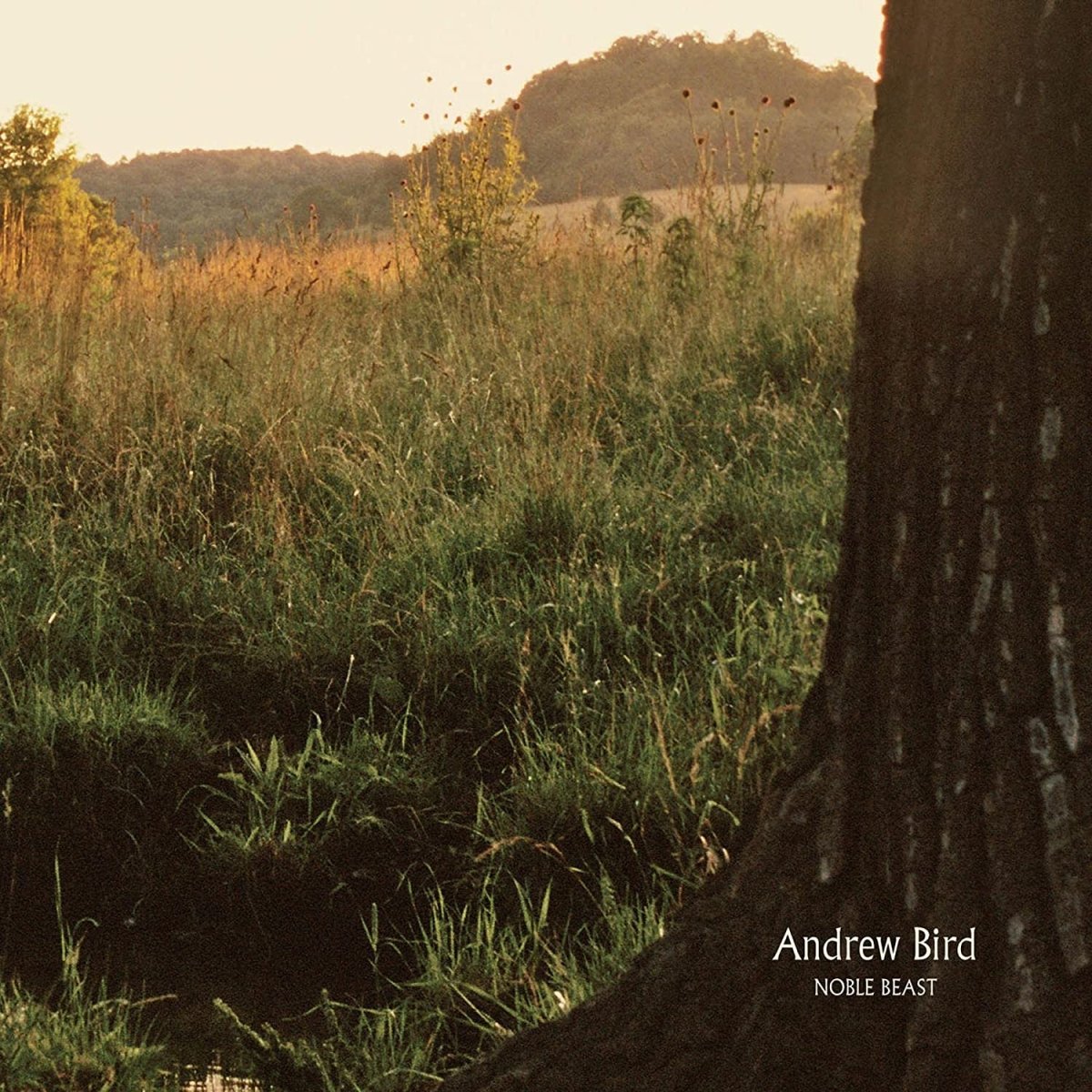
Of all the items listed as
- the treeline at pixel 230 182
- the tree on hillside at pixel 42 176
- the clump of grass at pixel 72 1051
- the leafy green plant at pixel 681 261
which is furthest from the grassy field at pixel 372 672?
the treeline at pixel 230 182

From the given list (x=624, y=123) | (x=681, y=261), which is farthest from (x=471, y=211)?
(x=624, y=123)

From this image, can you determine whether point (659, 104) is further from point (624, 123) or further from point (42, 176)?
point (42, 176)

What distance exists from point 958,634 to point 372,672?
190 centimetres

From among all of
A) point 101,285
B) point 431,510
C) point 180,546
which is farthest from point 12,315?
point 431,510

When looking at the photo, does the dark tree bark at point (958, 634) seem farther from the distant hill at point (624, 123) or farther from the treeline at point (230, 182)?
the treeline at point (230, 182)

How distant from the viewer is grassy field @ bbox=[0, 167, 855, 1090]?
2.17m

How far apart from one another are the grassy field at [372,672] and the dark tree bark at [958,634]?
22.8 inches

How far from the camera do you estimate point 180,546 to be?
360 centimetres

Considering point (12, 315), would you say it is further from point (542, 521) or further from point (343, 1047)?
point (343, 1047)

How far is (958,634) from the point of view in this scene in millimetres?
1351

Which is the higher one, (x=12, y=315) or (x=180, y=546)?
(x=12, y=315)

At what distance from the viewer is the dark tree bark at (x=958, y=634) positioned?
49.8 inches

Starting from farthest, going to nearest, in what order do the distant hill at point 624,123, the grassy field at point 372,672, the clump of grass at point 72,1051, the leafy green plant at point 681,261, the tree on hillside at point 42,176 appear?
the distant hill at point 624,123
the tree on hillside at point 42,176
the leafy green plant at point 681,261
the grassy field at point 372,672
the clump of grass at point 72,1051

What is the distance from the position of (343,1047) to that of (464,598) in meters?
1.38
